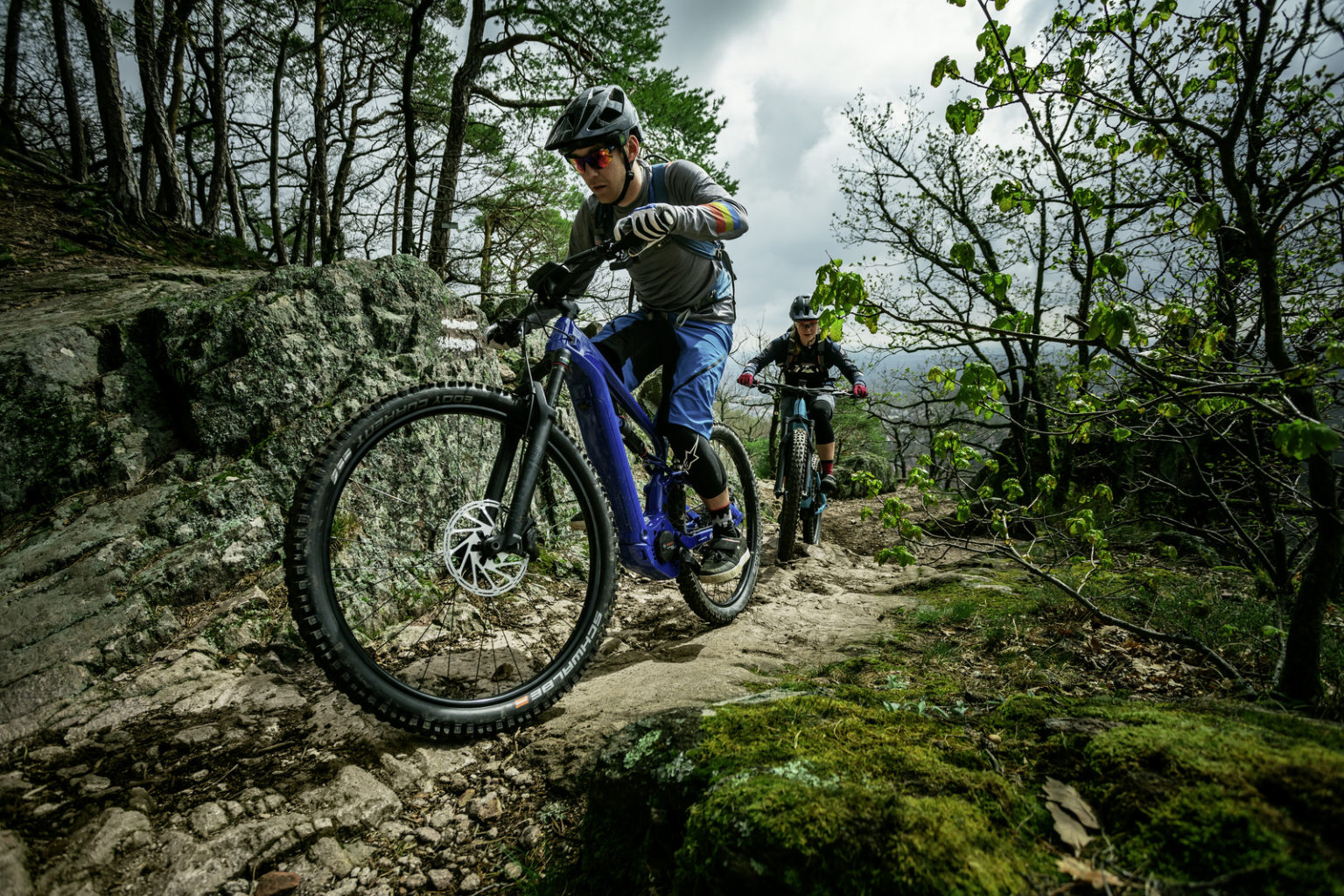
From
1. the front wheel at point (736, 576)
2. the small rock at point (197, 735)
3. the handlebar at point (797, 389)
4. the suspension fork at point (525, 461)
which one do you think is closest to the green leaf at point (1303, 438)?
the suspension fork at point (525, 461)

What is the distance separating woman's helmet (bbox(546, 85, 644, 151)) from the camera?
281 cm

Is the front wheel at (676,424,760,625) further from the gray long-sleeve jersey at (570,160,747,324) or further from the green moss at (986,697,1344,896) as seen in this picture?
the green moss at (986,697,1344,896)

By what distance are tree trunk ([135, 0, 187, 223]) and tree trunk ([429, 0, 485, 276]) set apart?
4624 mm

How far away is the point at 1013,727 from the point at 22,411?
4510 mm

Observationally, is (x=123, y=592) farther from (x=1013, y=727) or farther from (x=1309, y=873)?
(x=1309, y=873)

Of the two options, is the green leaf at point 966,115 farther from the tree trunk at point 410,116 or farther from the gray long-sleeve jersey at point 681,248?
the tree trunk at point 410,116

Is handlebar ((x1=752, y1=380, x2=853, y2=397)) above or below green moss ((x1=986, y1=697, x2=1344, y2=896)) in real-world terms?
above

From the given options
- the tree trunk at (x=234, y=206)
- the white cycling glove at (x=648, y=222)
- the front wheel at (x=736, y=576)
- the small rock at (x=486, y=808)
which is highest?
the tree trunk at (x=234, y=206)

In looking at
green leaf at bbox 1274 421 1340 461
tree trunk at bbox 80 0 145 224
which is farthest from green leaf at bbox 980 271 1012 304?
tree trunk at bbox 80 0 145 224

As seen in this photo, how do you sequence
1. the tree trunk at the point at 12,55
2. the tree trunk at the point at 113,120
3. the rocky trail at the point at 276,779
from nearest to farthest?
the rocky trail at the point at 276,779, the tree trunk at the point at 113,120, the tree trunk at the point at 12,55

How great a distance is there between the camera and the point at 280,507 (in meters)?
2.91

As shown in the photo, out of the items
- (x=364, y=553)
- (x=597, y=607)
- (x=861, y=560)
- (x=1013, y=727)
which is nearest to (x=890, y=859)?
(x=1013, y=727)

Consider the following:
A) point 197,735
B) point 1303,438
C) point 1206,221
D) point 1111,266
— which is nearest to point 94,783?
point 197,735

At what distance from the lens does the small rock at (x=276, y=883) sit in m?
1.37
